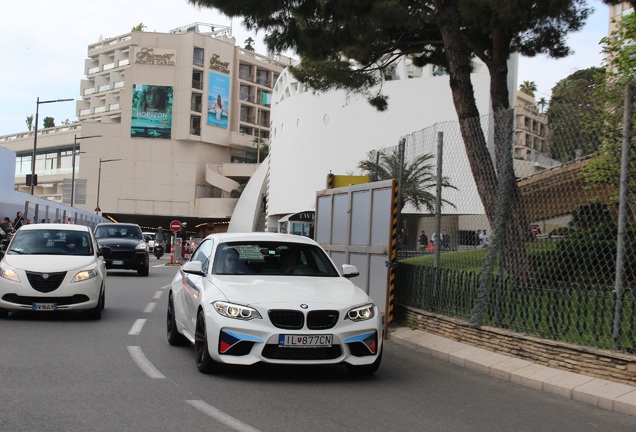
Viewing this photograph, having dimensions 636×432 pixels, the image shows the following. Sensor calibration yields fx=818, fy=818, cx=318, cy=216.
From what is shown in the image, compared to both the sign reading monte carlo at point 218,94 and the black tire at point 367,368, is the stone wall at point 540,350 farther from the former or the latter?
the sign reading monte carlo at point 218,94

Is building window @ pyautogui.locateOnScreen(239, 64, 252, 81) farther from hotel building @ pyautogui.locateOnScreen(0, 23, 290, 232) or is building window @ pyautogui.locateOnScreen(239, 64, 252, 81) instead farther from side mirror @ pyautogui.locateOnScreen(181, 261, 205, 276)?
side mirror @ pyautogui.locateOnScreen(181, 261, 205, 276)

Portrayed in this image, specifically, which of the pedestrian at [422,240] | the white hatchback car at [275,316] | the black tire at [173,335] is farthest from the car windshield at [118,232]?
the white hatchback car at [275,316]

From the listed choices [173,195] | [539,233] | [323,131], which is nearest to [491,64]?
[539,233]

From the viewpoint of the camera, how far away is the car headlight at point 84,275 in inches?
510

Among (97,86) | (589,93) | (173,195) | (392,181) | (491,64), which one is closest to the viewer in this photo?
(589,93)

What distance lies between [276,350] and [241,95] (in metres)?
104

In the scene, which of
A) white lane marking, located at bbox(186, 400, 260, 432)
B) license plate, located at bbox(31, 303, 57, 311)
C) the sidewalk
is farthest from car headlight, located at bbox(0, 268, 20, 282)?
white lane marking, located at bbox(186, 400, 260, 432)

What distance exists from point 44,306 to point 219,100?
94776 mm

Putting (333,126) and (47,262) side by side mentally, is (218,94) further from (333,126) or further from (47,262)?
(47,262)

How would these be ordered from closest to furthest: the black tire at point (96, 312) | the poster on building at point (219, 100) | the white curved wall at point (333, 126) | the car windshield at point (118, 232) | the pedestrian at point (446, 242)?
the pedestrian at point (446, 242) < the black tire at point (96, 312) < the car windshield at point (118, 232) < the white curved wall at point (333, 126) < the poster on building at point (219, 100)

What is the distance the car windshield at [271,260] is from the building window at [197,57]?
96.1 m

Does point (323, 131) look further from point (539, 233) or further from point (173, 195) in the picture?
point (539, 233)

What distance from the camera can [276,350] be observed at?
8.02 m

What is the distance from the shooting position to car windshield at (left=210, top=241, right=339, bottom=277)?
9438 mm
